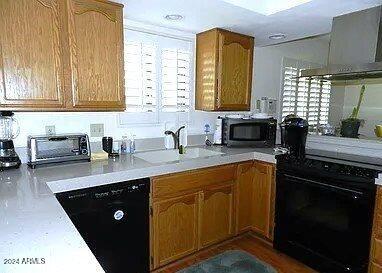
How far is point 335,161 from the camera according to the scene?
6.54 ft

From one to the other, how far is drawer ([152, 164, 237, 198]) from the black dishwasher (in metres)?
0.12

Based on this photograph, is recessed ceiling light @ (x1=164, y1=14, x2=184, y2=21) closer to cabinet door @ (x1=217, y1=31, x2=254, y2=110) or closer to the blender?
cabinet door @ (x1=217, y1=31, x2=254, y2=110)

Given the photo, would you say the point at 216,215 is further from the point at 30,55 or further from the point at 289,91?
the point at 289,91

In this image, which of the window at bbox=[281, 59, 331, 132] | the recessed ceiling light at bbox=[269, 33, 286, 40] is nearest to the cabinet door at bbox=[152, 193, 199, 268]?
the recessed ceiling light at bbox=[269, 33, 286, 40]

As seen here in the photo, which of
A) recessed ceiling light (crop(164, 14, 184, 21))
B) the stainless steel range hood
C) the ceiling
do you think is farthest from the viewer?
recessed ceiling light (crop(164, 14, 184, 21))

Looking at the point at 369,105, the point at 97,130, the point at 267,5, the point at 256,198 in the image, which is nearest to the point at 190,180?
the point at 256,198

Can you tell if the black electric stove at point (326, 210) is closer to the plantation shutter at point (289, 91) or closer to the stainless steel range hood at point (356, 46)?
the stainless steel range hood at point (356, 46)

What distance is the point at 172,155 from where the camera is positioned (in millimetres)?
2438

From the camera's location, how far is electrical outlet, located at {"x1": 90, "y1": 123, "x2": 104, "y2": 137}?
218 cm

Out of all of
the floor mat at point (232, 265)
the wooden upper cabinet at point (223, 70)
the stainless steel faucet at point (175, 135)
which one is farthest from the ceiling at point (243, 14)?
the floor mat at point (232, 265)

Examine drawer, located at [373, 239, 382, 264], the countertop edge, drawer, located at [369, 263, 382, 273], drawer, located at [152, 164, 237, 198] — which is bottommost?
drawer, located at [369, 263, 382, 273]

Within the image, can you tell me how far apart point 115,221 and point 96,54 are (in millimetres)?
1150

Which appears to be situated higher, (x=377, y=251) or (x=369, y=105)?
(x=369, y=105)

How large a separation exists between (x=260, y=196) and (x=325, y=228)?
606mm
